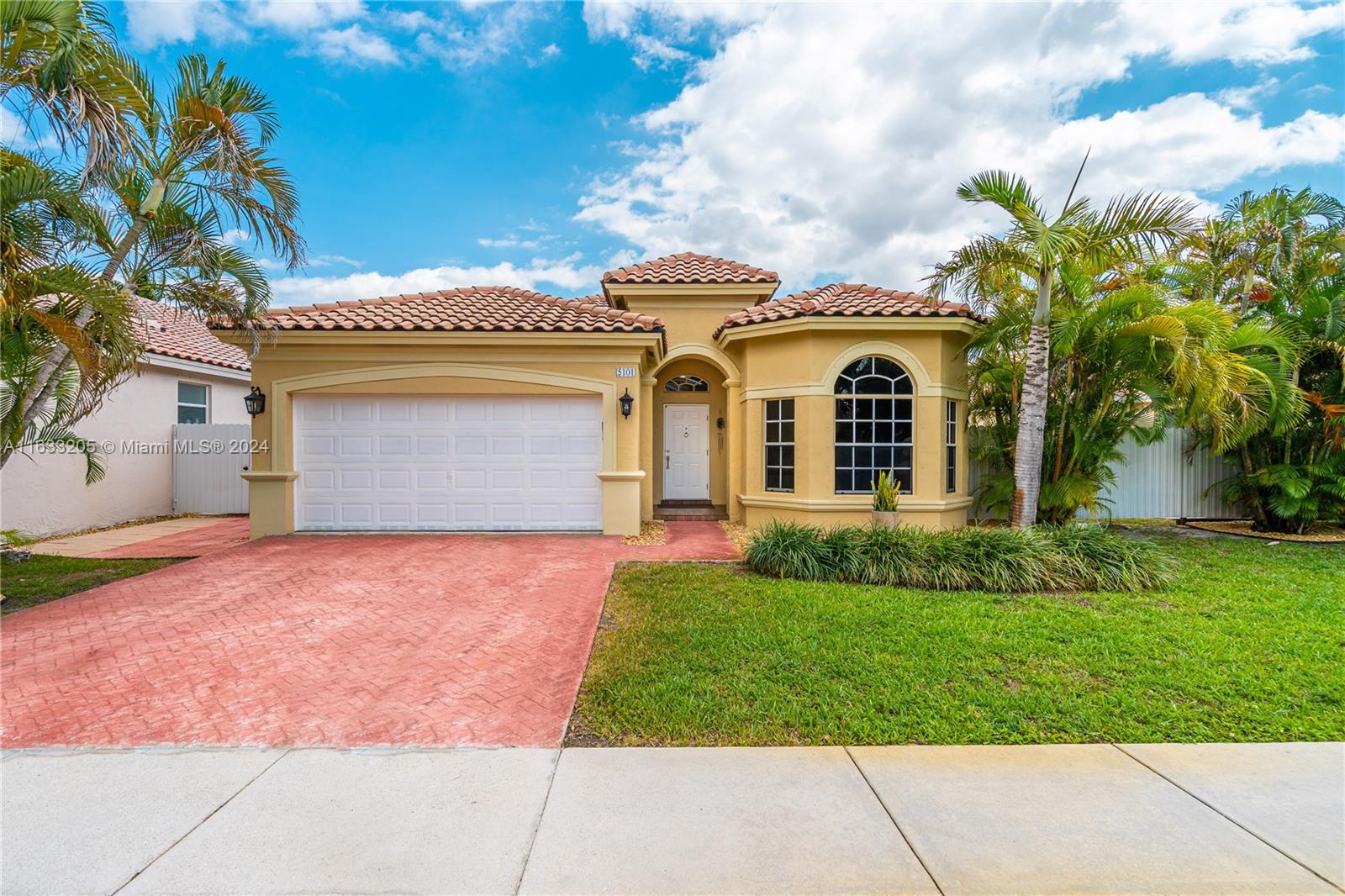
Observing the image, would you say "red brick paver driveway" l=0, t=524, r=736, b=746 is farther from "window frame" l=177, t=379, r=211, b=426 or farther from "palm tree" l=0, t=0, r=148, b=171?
"window frame" l=177, t=379, r=211, b=426

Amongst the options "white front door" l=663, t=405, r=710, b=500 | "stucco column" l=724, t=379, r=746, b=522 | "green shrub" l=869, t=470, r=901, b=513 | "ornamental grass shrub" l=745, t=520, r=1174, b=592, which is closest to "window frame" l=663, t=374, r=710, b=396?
"white front door" l=663, t=405, r=710, b=500

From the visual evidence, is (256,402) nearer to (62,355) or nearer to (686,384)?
(62,355)

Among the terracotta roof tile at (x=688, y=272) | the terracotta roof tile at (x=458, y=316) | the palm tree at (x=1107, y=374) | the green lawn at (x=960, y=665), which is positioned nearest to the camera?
the green lawn at (x=960, y=665)

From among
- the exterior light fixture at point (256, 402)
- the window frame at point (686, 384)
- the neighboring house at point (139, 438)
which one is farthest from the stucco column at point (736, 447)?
the neighboring house at point (139, 438)

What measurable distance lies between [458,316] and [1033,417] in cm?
1033

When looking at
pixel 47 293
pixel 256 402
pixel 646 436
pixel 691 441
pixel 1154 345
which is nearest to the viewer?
pixel 47 293

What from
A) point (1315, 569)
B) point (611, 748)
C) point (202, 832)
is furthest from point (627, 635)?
point (1315, 569)

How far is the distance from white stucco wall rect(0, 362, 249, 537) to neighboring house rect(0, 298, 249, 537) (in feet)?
0.05

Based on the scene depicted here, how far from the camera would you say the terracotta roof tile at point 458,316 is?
1048 cm

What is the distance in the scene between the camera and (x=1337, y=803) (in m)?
3.15

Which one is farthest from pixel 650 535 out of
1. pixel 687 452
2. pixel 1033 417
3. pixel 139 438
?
pixel 139 438

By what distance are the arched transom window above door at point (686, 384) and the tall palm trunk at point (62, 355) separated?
31.5ft

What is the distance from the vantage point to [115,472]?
12.8 metres

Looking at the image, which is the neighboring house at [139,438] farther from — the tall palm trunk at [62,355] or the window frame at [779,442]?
the window frame at [779,442]
